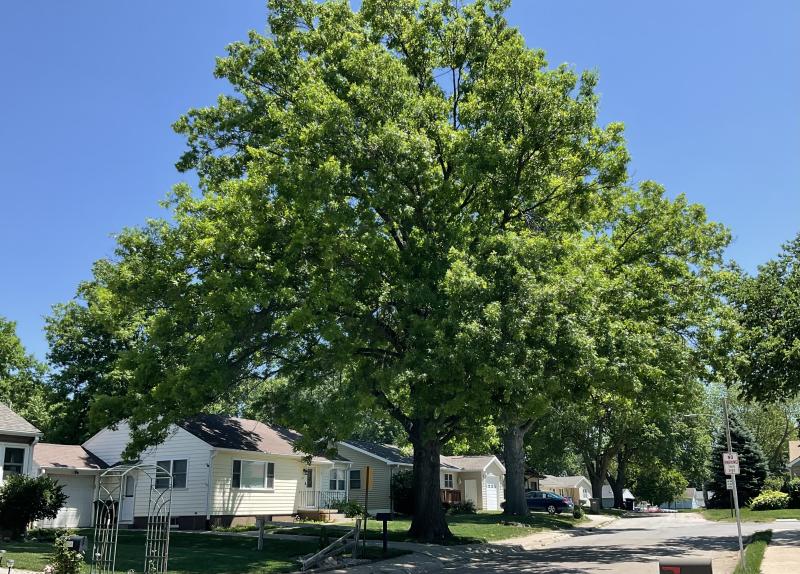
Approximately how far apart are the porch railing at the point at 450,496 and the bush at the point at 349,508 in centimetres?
1100

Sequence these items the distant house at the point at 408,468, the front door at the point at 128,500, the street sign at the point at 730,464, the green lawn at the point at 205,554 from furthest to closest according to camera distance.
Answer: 1. the distant house at the point at 408,468
2. the front door at the point at 128,500
3. the street sign at the point at 730,464
4. the green lawn at the point at 205,554

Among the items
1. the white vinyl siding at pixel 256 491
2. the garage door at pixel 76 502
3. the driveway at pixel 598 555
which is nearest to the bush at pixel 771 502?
the driveway at pixel 598 555

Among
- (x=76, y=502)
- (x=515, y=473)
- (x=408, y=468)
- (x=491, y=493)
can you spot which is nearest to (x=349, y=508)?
(x=408, y=468)

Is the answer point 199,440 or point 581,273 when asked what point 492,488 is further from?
point 581,273

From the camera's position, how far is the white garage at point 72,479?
2922 cm

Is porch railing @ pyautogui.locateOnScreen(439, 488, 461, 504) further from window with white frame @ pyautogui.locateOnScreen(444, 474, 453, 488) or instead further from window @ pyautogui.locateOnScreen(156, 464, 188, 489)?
window @ pyautogui.locateOnScreen(156, 464, 188, 489)

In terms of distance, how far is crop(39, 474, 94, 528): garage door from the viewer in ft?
97.4

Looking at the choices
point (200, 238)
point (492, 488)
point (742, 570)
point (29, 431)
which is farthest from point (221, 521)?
point (492, 488)

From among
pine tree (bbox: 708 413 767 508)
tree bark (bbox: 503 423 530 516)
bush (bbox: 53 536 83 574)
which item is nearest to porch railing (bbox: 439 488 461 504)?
tree bark (bbox: 503 423 530 516)

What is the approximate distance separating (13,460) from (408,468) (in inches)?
994

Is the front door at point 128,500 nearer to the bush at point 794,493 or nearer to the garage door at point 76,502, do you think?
the garage door at point 76,502

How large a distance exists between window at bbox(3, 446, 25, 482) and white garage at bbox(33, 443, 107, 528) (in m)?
3.47

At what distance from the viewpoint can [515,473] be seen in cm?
3978

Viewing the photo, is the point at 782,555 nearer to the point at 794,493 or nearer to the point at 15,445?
the point at 15,445
